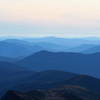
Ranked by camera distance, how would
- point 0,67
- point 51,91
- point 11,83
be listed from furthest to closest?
point 0,67 < point 11,83 < point 51,91

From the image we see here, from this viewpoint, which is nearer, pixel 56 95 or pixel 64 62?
pixel 56 95

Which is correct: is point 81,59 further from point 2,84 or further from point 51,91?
point 51,91

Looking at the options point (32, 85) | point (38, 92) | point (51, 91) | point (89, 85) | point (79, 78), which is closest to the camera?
point (38, 92)

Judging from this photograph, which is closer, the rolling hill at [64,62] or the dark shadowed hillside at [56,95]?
the dark shadowed hillside at [56,95]

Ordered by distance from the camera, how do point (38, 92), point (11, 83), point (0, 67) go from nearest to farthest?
point (38, 92)
point (11, 83)
point (0, 67)

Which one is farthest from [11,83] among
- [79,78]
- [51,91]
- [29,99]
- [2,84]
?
[29,99]

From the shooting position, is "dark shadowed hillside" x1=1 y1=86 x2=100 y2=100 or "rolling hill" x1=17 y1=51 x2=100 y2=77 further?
"rolling hill" x1=17 y1=51 x2=100 y2=77

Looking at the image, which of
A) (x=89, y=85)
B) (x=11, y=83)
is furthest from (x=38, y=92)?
(x=11, y=83)

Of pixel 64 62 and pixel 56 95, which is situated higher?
pixel 64 62

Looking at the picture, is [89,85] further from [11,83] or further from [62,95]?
[11,83]

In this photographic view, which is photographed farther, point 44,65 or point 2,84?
point 44,65
